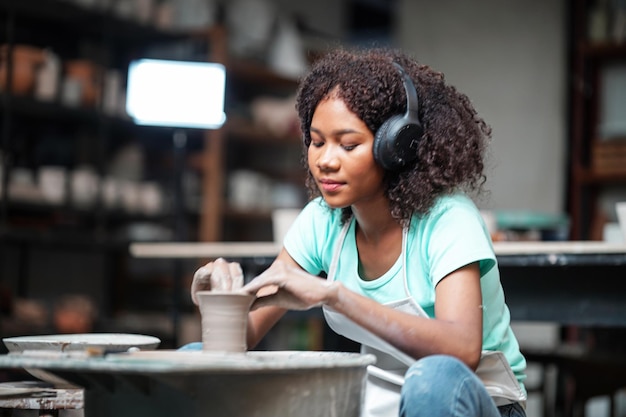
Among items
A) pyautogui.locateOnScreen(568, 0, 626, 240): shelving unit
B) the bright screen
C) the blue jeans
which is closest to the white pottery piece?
the blue jeans

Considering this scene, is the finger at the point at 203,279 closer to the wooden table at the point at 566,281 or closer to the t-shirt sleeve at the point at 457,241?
the t-shirt sleeve at the point at 457,241

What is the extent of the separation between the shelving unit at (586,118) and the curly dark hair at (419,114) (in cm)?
422

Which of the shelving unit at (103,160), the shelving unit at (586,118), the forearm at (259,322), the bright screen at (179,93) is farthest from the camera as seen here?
the shelving unit at (586,118)

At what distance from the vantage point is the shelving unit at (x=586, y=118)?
6086 mm

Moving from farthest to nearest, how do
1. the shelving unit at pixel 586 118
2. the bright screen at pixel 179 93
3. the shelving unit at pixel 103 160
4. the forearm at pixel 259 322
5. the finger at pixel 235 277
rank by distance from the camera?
the shelving unit at pixel 586 118 → the bright screen at pixel 179 93 → the shelving unit at pixel 103 160 → the forearm at pixel 259 322 → the finger at pixel 235 277

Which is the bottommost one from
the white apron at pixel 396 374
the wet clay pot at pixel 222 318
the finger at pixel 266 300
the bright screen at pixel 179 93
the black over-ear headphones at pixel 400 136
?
the white apron at pixel 396 374

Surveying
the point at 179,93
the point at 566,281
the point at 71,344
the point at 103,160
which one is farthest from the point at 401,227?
the point at 103,160

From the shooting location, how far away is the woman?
5.77 ft

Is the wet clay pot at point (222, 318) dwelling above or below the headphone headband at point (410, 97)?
below

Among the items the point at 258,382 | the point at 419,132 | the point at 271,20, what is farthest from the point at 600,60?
the point at 258,382

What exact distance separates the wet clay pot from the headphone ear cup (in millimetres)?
424

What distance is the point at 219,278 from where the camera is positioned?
1.77 m

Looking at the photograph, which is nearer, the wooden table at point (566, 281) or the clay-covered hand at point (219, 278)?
the clay-covered hand at point (219, 278)

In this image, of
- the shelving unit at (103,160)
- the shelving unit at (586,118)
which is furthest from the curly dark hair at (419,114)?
the shelving unit at (586,118)
